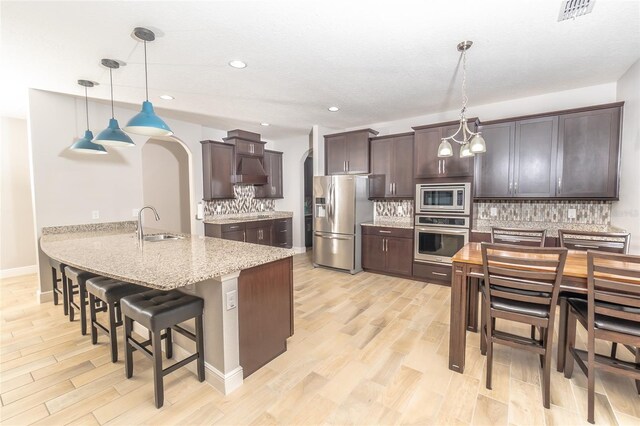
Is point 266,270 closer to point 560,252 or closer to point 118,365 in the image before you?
point 118,365

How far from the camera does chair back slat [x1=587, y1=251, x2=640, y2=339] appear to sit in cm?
151

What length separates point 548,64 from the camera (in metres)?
2.84

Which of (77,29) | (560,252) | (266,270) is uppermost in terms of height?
(77,29)

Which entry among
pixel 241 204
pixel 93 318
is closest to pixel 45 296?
pixel 93 318

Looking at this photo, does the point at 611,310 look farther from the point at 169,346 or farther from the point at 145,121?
the point at 145,121

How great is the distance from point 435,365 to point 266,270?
1570mm

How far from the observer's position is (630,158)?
2.96 m

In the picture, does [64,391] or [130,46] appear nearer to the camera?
[64,391]

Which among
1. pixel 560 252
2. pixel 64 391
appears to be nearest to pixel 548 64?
pixel 560 252

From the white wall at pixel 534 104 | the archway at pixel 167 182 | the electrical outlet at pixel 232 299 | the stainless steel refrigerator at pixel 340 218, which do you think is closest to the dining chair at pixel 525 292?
the electrical outlet at pixel 232 299

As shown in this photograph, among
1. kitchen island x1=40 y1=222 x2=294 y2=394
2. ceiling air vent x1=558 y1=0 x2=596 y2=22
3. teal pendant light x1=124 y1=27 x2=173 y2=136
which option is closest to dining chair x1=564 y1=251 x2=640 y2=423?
ceiling air vent x1=558 y1=0 x2=596 y2=22

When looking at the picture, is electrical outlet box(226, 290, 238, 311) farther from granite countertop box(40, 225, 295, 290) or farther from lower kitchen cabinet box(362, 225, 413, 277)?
lower kitchen cabinet box(362, 225, 413, 277)

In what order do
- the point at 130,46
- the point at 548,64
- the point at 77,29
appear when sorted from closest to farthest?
the point at 77,29 → the point at 130,46 → the point at 548,64

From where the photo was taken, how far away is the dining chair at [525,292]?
1.72 metres
